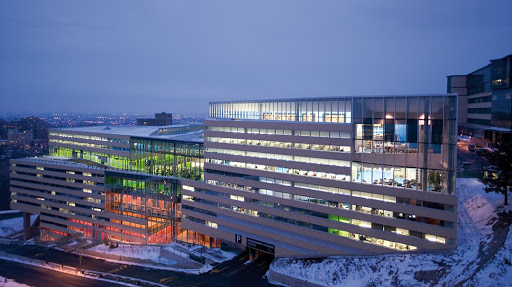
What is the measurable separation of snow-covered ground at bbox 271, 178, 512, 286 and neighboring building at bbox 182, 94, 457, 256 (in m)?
2.23

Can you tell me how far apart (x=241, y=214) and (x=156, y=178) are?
91.5 feet

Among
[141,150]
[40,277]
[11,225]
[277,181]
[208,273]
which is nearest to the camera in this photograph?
[208,273]

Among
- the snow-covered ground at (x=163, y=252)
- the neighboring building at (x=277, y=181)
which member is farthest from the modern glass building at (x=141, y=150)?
the snow-covered ground at (x=163, y=252)

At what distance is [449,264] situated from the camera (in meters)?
44.2

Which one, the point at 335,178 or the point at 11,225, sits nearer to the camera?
the point at 335,178

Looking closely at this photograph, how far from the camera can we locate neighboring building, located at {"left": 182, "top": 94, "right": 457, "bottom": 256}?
162 ft

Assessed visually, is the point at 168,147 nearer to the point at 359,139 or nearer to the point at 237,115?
the point at 237,115

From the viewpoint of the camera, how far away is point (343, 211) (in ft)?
183

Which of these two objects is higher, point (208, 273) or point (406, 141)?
point (406, 141)

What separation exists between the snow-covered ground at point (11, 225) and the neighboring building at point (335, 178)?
230 ft

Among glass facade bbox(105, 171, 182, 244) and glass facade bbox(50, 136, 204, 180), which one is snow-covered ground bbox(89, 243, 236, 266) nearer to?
glass facade bbox(105, 171, 182, 244)

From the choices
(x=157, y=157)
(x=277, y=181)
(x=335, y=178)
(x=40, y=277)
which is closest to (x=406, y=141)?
(x=335, y=178)

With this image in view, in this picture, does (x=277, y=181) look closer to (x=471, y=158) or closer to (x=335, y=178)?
(x=335, y=178)

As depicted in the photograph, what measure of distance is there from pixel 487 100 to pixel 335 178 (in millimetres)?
62813
